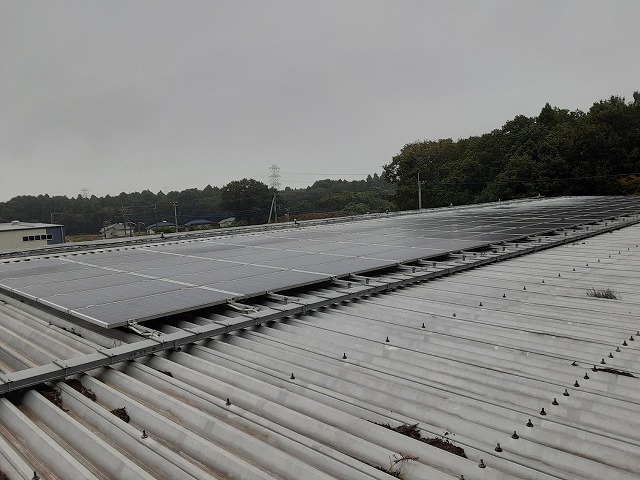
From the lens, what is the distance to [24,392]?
5.86 m

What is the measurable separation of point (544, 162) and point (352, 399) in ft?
202

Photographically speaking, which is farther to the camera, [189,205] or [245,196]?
[189,205]

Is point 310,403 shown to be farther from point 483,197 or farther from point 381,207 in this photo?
point 381,207

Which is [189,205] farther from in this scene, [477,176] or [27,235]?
[477,176]

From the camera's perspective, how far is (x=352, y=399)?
5672 millimetres

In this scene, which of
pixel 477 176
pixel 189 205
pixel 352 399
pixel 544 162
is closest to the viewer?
pixel 352 399

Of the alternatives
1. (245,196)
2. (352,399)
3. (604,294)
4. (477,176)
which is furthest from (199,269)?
(245,196)

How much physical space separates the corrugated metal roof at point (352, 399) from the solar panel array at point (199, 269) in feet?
1.75

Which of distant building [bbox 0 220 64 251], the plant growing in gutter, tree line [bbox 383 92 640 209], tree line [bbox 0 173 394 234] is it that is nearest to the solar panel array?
the plant growing in gutter

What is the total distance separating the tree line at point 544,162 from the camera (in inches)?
2297

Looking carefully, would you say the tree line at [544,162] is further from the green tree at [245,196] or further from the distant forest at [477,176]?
the green tree at [245,196]

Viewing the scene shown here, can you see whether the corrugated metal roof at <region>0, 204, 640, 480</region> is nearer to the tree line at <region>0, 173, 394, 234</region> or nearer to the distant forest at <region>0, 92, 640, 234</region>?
the distant forest at <region>0, 92, 640, 234</region>

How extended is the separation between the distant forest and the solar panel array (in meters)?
41.8

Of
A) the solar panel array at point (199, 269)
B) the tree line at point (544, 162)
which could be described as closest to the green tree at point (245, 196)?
the tree line at point (544, 162)
